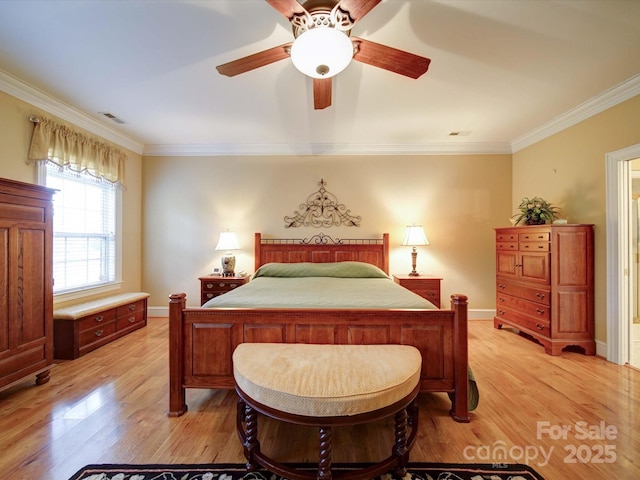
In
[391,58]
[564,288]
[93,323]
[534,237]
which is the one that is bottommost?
[93,323]

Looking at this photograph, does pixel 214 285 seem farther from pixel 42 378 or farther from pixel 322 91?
pixel 322 91

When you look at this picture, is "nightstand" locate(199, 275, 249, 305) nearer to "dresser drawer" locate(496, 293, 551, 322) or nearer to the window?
the window

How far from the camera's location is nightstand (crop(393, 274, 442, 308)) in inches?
148

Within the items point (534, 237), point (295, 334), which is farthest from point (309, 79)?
point (534, 237)

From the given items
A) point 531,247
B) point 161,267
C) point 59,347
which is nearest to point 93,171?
point 161,267

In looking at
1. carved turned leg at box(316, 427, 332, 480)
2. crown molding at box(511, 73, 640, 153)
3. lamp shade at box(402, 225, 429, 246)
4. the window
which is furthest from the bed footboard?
crown molding at box(511, 73, 640, 153)

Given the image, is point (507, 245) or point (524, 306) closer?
point (524, 306)

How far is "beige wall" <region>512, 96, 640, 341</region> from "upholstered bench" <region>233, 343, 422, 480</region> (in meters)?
2.72

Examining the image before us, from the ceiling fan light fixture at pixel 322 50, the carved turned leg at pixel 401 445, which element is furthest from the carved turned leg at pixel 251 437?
the ceiling fan light fixture at pixel 322 50

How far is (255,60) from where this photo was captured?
175 cm

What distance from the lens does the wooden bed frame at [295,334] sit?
6.12ft

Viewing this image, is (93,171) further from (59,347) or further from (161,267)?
(59,347)

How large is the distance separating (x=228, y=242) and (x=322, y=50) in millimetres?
2992

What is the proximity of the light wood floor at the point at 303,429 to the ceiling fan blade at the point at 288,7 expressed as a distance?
2397 mm
